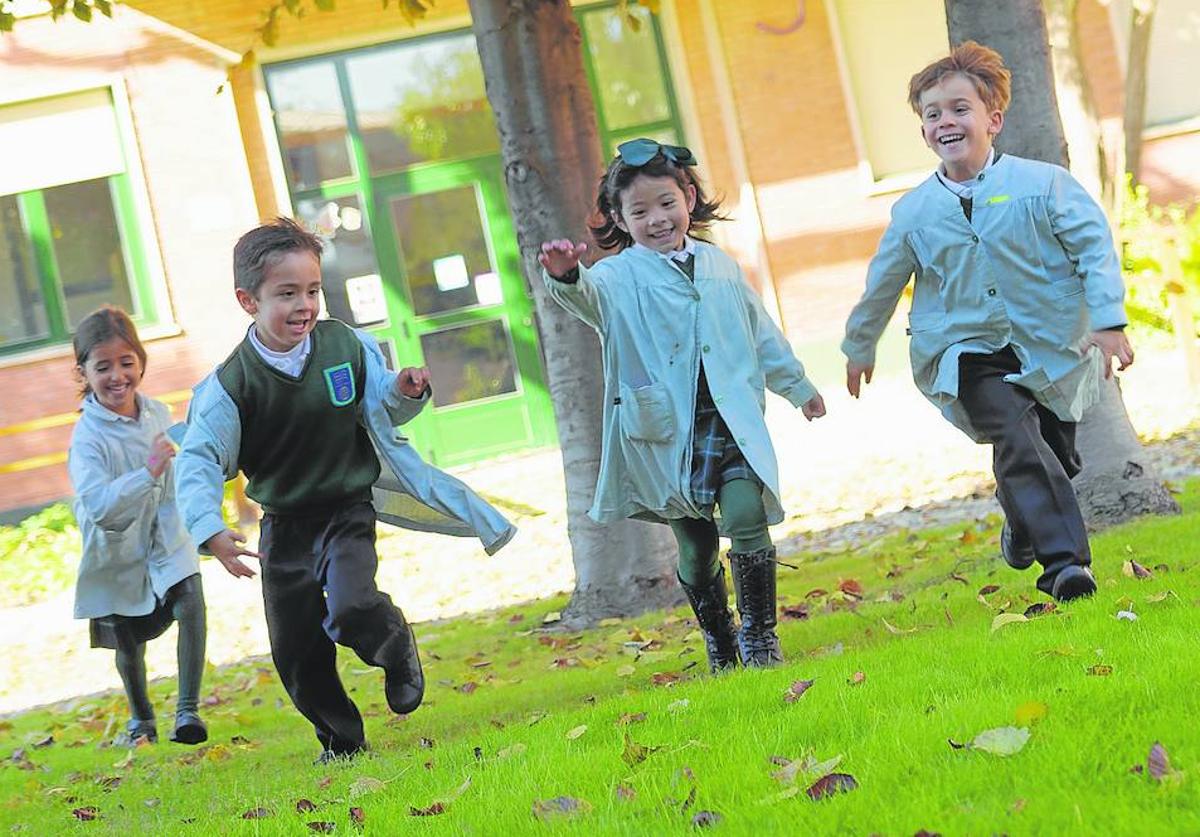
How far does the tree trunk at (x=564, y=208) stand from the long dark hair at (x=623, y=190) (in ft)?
6.92

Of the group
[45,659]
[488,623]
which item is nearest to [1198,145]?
[488,623]

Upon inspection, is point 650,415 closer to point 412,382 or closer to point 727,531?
point 727,531

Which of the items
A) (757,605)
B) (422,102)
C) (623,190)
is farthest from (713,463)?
(422,102)

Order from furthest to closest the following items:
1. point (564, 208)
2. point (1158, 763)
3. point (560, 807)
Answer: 1. point (564, 208)
2. point (560, 807)
3. point (1158, 763)

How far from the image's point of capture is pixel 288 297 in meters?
5.30

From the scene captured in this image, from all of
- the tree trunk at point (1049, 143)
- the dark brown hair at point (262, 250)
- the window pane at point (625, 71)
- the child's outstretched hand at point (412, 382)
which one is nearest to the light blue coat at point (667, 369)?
the child's outstretched hand at point (412, 382)

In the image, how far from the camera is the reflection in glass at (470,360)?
56.0 ft

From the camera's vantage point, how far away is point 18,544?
50.2 ft

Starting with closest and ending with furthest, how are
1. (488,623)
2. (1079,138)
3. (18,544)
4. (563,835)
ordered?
1. (563,835)
2. (488,623)
3. (1079,138)
4. (18,544)

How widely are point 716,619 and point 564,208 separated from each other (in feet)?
9.86

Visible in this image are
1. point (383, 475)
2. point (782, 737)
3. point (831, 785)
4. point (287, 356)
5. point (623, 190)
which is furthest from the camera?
point (383, 475)

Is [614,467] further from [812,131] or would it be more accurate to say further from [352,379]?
[812,131]

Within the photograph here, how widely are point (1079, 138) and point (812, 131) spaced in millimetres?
4381

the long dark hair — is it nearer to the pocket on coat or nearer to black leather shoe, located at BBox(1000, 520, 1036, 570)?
the pocket on coat
